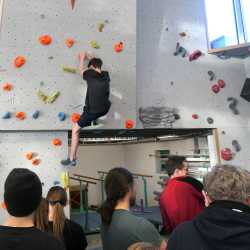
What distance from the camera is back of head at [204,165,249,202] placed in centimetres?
124

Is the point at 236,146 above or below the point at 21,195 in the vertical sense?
above

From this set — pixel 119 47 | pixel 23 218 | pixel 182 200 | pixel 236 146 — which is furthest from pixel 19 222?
pixel 236 146

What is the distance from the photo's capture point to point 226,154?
3867mm

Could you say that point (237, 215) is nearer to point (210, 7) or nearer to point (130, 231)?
point (130, 231)

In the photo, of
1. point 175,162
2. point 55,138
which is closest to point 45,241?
point 175,162

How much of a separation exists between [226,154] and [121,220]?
2.53 meters

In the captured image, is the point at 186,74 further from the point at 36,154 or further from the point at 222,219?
the point at 222,219

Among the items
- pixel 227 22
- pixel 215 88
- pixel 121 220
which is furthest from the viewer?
pixel 215 88

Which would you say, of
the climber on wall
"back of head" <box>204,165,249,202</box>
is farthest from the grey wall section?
"back of head" <box>204,165,249,202</box>

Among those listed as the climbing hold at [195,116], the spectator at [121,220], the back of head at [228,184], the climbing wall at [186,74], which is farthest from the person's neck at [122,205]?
the climbing hold at [195,116]

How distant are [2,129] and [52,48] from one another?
36.6 inches

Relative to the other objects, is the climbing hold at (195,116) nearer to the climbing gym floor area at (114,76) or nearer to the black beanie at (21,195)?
the climbing gym floor area at (114,76)

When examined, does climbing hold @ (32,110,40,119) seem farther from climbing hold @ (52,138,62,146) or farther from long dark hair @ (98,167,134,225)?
long dark hair @ (98,167,134,225)

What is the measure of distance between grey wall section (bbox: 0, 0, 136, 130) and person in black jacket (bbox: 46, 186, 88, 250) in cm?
112
